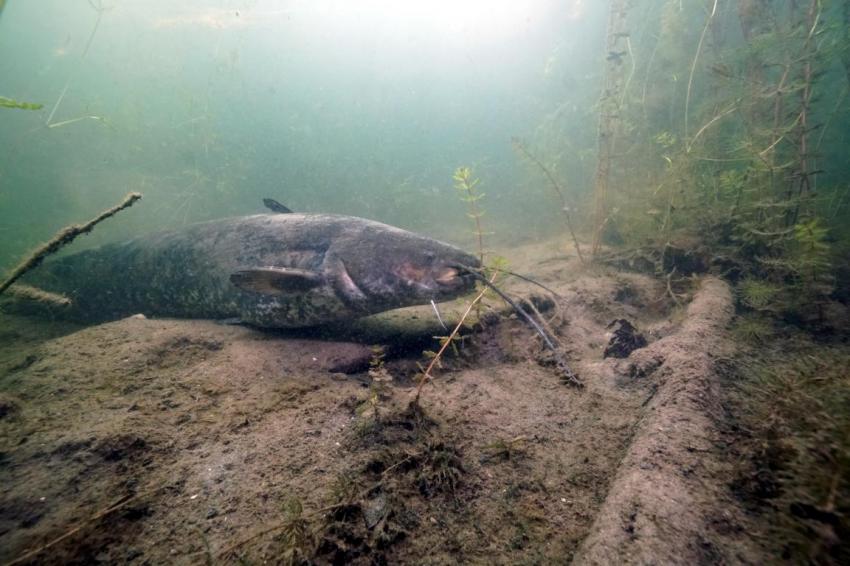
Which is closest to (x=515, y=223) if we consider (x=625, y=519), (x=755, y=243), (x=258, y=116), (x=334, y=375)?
(x=755, y=243)

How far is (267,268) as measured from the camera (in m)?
3.66

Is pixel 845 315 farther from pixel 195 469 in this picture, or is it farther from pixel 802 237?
pixel 195 469

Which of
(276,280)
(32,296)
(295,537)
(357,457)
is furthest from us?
(32,296)

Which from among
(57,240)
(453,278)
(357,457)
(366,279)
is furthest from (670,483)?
(57,240)

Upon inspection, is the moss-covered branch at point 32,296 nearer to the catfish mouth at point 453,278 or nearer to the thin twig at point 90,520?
the thin twig at point 90,520

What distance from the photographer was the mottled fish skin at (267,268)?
3740mm

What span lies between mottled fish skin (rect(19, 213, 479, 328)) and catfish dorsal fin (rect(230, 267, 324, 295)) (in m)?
0.05

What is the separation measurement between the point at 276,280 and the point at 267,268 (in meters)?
0.19

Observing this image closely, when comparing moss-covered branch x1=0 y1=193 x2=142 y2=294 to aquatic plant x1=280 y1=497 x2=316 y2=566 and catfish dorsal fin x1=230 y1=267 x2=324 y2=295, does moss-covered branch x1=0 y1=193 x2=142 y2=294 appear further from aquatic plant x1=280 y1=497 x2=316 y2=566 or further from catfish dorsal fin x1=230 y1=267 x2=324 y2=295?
aquatic plant x1=280 y1=497 x2=316 y2=566

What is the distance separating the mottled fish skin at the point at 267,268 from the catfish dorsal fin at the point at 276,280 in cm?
5

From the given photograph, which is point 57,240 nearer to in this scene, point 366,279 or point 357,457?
point 366,279

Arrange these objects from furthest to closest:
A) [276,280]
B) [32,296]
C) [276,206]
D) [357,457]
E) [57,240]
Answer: [276,206] → [32,296] → [276,280] → [57,240] → [357,457]

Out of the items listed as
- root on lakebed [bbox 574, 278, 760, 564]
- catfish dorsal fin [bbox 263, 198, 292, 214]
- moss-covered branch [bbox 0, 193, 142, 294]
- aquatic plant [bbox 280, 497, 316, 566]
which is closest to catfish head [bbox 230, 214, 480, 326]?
moss-covered branch [bbox 0, 193, 142, 294]

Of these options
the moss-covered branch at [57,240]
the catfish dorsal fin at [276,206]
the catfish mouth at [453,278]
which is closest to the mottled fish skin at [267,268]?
the catfish mouth at [453,278]
